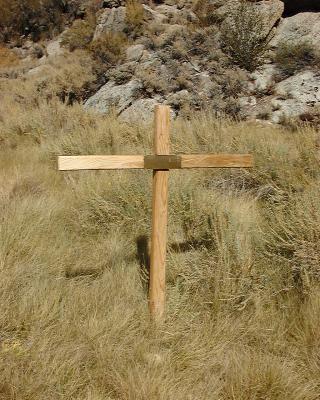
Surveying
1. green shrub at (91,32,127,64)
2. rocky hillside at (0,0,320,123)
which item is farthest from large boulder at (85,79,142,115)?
green shrub at (91,32,127,64)

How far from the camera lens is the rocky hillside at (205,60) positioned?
35.1 ft

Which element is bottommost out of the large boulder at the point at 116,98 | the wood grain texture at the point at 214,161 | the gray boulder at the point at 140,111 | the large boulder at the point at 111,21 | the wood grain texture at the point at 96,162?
the gray boulder at the point at 140,111

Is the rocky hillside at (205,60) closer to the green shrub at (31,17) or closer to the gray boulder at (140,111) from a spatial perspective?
the gray boulder at (140,111)

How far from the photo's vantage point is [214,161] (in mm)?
3369

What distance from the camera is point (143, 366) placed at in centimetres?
256

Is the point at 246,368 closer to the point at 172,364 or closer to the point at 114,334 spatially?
the point at 172,364

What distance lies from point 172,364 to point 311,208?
1.80m

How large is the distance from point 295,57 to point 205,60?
2406 millimetres

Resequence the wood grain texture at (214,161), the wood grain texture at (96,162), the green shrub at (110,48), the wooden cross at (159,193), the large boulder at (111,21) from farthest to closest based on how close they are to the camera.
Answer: the large boulder at (111,21), the green shrub at (110,48), the wood grain texture at (214,161), the wooden cross at (159,193), the wood grain texture at (96,162)

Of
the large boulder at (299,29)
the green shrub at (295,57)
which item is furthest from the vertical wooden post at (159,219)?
the large boulder at (299,29)

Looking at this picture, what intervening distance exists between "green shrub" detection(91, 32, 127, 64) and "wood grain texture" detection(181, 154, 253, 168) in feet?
32.6

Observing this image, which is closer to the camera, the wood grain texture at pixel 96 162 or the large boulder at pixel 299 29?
the wood grain texture at pixel 96 162

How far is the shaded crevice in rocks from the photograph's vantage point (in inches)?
539

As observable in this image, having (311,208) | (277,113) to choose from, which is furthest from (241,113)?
(311,208)
